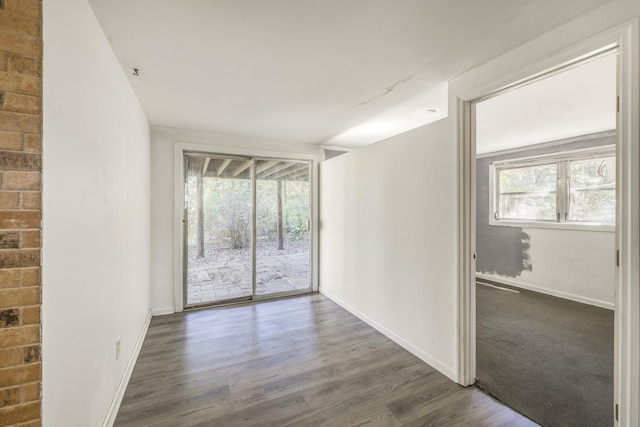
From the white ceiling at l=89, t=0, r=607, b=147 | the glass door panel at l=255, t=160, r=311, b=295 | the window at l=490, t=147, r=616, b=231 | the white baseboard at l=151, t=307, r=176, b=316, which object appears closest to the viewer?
the white ceiling at l=89, t=0, r=607, b=147

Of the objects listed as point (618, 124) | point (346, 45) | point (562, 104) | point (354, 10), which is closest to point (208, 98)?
point (346, 45)

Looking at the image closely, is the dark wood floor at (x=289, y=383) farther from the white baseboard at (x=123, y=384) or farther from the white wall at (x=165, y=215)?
the white wall at (x=165, y=215)

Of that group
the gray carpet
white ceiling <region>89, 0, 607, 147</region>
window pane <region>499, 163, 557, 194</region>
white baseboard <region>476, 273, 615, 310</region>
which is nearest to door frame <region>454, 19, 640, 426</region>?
white ceiling <region>89, 0, 607, 147</region>

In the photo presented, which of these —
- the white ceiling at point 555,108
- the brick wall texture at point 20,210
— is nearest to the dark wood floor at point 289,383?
the brick wall texture at point 20,210

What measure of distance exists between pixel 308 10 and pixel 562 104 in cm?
279

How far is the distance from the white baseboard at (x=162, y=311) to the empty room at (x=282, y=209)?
0.02 metres

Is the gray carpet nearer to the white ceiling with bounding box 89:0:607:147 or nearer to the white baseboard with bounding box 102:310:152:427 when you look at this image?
the white ceiling with bounding box 89:0:607:147

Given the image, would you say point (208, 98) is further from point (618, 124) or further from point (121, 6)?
point (618, 124)

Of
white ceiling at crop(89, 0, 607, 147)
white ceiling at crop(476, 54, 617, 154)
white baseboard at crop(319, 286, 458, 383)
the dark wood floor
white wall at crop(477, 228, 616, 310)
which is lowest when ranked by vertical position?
the dark wood floor

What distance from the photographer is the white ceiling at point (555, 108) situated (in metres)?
2.10

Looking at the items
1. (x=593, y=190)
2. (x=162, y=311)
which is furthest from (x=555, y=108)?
(x=162, y=311)

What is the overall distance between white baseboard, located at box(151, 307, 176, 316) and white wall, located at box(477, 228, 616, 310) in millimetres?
5316

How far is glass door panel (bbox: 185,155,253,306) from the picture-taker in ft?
11.7

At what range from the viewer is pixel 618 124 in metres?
1.29
